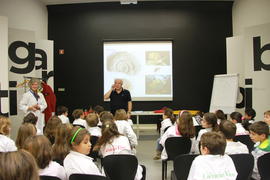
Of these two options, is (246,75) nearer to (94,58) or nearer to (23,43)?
(94,58)

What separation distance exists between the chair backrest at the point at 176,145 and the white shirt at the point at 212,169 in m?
1.43

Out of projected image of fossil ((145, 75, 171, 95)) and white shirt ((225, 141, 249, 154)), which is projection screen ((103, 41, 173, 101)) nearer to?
projected image of fossil ((145, 75, 171, 95))

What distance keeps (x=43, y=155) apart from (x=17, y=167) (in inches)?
40.9

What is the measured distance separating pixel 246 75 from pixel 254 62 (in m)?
0.36

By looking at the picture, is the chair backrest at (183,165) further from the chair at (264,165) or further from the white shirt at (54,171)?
the white shirt at (54,171)

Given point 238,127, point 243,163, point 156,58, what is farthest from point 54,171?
point 156,58

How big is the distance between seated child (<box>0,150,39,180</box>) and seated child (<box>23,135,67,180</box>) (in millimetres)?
986

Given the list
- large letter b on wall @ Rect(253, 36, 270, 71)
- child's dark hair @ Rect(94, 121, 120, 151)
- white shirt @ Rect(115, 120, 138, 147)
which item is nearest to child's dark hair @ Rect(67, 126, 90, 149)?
child's dark hair @ Rect(94, 121, 120, 151)

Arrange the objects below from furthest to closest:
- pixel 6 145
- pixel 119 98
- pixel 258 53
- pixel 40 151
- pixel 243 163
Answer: pixel 258 53 < pixel 119 98 < pixel 6 145 < pixel 243 163 < pixel 40 151

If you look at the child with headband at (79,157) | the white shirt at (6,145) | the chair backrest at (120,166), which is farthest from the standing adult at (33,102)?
the child with headband at (79,157)

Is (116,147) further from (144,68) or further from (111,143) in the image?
(144,68)

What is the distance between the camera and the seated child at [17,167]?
1.03m

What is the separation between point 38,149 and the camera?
204 centimetres

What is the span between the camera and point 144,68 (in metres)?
8.99
